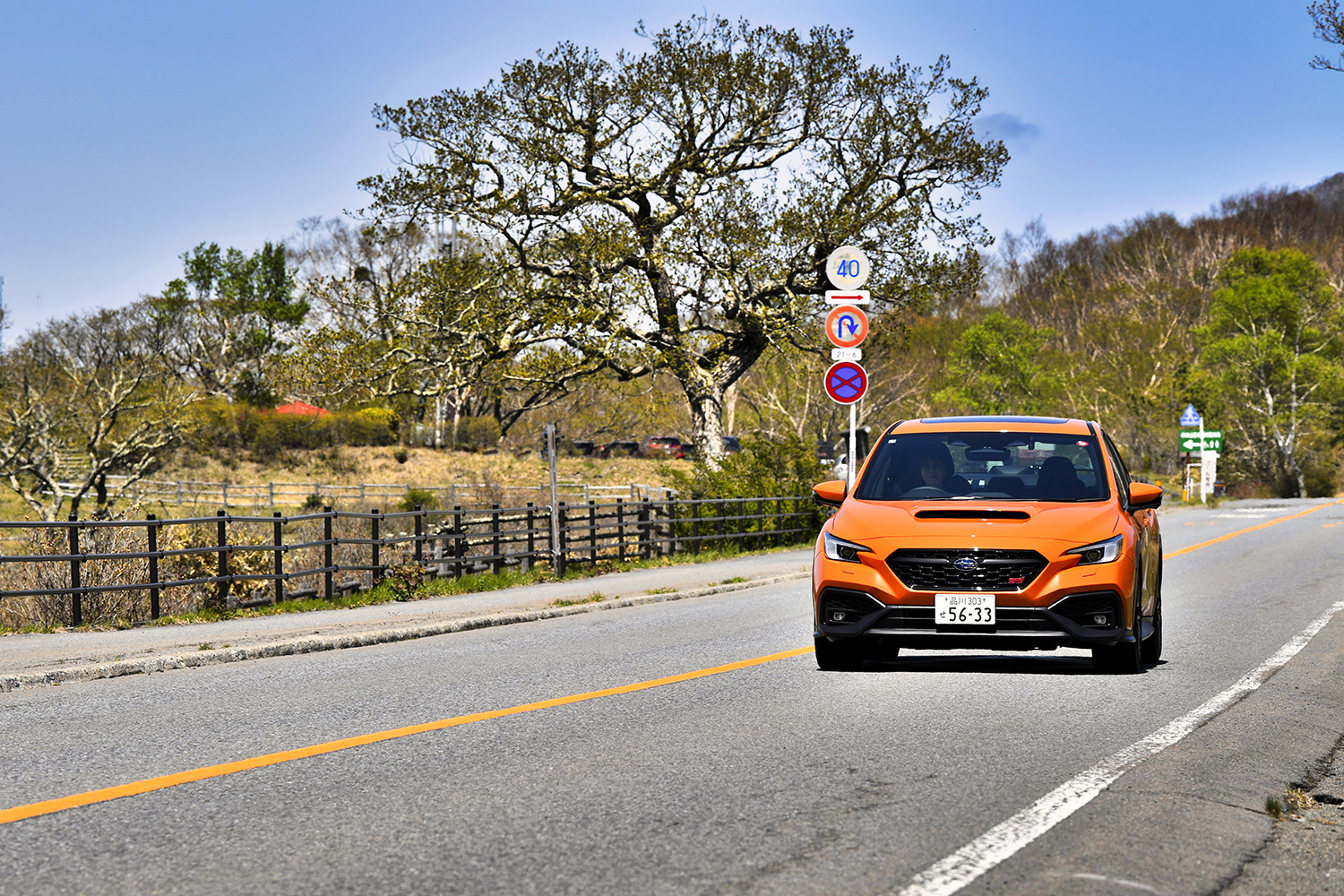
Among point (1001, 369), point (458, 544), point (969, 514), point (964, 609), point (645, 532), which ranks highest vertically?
point (1001, 369)

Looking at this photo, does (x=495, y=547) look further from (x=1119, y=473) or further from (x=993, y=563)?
(x=993, y=563)

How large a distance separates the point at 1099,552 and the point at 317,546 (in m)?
14.5

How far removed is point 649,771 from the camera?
627cm

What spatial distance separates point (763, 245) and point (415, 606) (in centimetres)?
1792

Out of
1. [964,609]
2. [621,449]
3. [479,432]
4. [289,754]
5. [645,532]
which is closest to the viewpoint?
[289,754]

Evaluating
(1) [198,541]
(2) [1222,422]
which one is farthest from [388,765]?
(2) [1222,422]

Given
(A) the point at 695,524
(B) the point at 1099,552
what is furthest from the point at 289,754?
(A) the point at 695,524

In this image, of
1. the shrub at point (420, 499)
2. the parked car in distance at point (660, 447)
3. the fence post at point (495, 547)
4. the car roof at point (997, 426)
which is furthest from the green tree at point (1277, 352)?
the car roof at point (997, 426)

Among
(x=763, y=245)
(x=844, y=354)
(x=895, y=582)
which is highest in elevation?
(x=763, y=245)

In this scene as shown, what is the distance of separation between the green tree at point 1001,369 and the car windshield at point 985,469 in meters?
64.3

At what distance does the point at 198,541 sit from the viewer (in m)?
24.3

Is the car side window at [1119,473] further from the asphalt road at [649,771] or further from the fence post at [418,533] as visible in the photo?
the fence post at [418,533]

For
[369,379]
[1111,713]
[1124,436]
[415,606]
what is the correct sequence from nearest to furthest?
[1111,713]
[415,606]
[369,379]
[1124,436]

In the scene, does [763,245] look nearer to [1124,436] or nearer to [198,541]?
[198,541]
